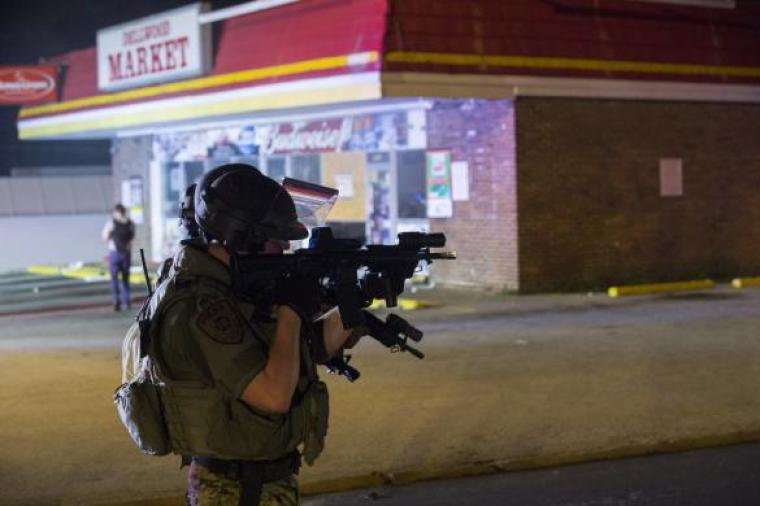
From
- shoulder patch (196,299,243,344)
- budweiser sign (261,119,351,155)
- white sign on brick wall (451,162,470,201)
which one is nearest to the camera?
shoulder patch (196,299,243,344)

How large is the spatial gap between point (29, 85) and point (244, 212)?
21.2m

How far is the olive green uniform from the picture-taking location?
325 centimetres

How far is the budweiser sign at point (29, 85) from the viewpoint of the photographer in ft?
75.2

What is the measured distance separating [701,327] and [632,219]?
16.4ft

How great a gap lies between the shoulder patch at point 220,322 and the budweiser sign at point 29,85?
2099cm

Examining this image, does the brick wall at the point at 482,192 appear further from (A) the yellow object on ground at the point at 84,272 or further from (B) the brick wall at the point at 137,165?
(B) the brick wall at the point at 137,165

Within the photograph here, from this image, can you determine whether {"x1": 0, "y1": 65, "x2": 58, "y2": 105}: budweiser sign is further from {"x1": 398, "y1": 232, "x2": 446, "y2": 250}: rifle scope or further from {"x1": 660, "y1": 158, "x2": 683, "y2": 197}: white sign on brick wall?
{"x1": 398, "y1": 232, "x2": 446, "y2": 250}: rifle scope

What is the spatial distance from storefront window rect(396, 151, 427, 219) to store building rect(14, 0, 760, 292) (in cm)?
3

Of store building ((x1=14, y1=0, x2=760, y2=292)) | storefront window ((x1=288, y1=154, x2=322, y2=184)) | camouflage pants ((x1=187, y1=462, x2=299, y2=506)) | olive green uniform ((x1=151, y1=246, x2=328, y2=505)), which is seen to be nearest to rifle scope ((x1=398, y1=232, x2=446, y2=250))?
olive green uniform ((x1=151, y1=246, x2=328, y2=505))

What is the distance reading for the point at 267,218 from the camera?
3.39 m

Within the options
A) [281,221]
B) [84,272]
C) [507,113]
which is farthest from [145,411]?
[84,272]

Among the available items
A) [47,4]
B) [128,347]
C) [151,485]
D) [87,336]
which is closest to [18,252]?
[47,4]

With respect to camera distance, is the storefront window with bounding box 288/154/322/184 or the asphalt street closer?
the asphalt street

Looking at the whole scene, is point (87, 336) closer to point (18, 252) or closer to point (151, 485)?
point (151, 485)
